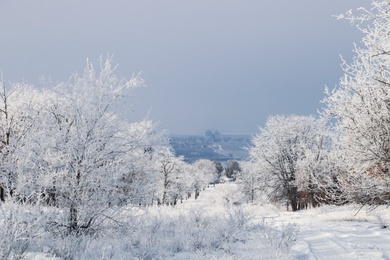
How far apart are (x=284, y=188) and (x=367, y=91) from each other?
30.8 meters

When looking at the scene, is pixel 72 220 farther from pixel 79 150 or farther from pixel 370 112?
pixel 370 112

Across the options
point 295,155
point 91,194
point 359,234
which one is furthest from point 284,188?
point 91,194

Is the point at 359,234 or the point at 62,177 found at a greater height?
the point at 62,177

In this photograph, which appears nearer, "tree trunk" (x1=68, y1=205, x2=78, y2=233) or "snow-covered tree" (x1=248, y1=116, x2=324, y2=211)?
"tree trunk" (x1=68, y1=205, x2=78, y2=233)

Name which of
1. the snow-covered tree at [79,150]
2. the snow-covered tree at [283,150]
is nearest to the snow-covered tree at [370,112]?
the snow-covered tree at [79,150]

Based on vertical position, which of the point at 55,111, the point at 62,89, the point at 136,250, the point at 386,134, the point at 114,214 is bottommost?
the point at 136,250

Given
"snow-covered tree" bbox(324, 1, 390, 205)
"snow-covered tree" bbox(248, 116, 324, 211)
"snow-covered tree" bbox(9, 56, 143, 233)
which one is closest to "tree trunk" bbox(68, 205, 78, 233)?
"snow-covered tree" bbox(9, 56, 143, 233)

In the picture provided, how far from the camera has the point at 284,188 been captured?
125 ft

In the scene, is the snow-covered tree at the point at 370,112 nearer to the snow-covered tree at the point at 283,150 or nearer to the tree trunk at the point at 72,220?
the tree trunk at the point at 72,220

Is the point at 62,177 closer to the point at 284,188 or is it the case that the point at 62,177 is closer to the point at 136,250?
the point at 136,250

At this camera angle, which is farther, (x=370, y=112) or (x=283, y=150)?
(x=283, y=150)

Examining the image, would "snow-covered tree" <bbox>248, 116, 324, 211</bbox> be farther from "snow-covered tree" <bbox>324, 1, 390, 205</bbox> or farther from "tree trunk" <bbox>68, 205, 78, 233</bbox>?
"tree trunk" <bbox>68, 205, 78, 233</bbox>

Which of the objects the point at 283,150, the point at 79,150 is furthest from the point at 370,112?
the point at 283,150

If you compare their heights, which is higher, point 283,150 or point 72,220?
point 283,150
